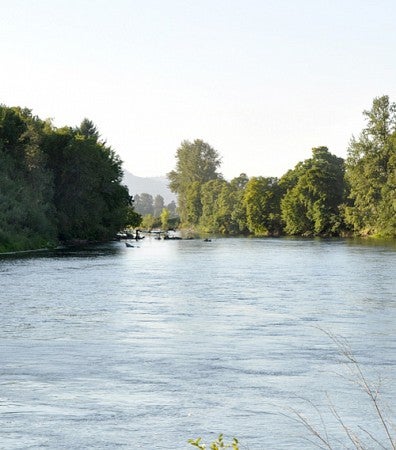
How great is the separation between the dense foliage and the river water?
126 feet

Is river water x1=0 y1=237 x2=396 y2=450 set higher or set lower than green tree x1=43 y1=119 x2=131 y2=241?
lower

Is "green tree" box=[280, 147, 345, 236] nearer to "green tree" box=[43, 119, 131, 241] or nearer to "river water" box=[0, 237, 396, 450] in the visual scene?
"green tree" box=[43, 119, 131, 241]

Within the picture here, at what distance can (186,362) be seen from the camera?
2158 centimetres

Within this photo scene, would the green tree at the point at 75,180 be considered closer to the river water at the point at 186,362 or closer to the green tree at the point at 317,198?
the green tree at the point at 317,198

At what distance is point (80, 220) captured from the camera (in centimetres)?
10169

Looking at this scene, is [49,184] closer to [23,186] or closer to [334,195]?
[23,186]

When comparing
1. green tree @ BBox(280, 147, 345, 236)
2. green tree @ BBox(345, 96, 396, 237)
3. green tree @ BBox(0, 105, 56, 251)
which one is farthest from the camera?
green tree @ BBox(280, 147, 345, 236)

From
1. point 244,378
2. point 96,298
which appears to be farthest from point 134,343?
point 96,298

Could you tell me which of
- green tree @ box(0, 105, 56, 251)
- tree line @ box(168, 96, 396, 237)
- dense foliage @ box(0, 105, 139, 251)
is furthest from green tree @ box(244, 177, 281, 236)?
green tree @ box(0, 105, 56, 251)

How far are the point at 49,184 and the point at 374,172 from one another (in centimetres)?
5962

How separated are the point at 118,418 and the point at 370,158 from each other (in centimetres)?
12442

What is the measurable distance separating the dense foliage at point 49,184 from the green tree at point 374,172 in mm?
41816

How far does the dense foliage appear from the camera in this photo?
83.9m

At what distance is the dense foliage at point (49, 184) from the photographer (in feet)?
275
